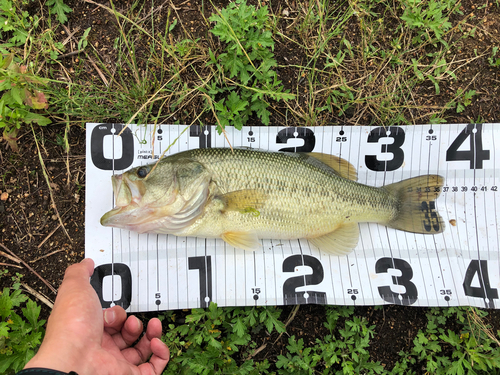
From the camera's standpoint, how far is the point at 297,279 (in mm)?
2867

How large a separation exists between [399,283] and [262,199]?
1613mm

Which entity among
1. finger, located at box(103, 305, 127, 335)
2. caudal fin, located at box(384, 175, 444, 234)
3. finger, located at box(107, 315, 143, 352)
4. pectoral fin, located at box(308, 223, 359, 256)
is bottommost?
finger, located at box(107, 315, 143, 352)

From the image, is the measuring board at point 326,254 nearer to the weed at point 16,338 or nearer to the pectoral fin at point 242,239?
the pectoral fin at point 242,239

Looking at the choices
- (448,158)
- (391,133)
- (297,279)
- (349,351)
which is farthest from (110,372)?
(448,158)

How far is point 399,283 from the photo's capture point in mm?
2879

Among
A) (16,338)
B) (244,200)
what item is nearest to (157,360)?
(16,338)

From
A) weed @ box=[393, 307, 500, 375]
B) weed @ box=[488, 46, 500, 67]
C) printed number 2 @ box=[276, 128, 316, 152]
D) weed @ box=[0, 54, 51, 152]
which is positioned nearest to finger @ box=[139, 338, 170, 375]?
printed number 2 @ box=[276, 128, 316, 152]

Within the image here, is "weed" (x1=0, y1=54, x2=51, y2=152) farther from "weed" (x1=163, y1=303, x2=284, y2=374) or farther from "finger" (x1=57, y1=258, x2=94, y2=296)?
"weed" (x1=163, y1=303, x2=284, y2=374)

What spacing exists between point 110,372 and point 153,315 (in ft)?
2.67

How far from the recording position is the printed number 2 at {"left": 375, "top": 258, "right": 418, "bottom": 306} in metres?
2.84

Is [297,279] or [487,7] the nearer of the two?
[297,279]

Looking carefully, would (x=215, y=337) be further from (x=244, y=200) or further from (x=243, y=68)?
(x=243, y=68)

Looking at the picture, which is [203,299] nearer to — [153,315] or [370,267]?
[153,315]

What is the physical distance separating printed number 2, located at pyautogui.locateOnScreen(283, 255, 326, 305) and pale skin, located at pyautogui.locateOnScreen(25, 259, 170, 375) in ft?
3.89
